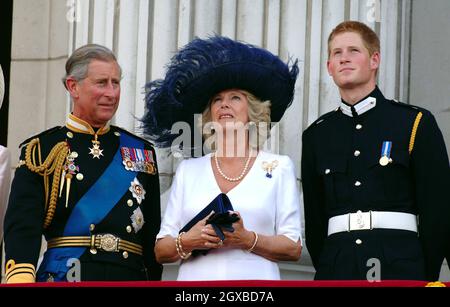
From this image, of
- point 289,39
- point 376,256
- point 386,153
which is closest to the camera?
point 376,256

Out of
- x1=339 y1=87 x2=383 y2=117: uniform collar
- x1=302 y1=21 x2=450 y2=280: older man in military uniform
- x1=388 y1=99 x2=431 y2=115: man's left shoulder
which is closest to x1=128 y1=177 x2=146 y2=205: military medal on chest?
x1=302 y1=21 x2=450 y2=280: older man in military uniform

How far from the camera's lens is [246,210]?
22.8 feet

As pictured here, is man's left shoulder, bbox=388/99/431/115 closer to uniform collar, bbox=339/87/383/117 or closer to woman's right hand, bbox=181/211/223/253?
uniform collar, bbox=339/87/383/117

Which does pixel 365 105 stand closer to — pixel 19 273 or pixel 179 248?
pixel 179 248

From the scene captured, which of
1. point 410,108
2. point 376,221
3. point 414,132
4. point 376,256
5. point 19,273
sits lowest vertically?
point 19,273

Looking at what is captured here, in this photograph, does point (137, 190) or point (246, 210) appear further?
point (137, 190)

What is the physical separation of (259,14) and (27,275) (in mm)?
2181

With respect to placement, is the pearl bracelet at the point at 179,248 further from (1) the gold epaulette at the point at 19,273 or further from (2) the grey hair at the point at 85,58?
(2) the grey hair at the point at 85,58

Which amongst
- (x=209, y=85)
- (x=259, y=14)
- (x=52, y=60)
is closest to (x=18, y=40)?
(x=52, y=60)

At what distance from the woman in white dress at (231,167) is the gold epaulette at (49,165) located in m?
0.47

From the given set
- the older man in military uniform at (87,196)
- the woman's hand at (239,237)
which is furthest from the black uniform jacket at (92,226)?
the woman's hand at (239,237)

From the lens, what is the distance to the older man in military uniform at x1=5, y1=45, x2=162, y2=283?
22.8 ft

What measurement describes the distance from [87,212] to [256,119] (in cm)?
82

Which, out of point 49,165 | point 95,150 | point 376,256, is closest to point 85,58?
point 95,150
